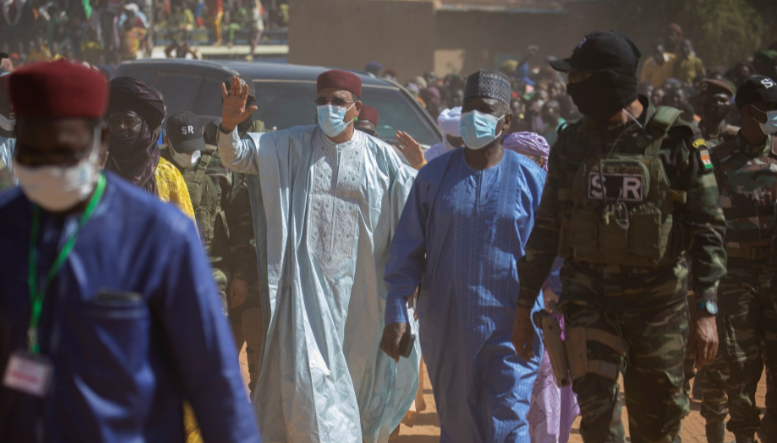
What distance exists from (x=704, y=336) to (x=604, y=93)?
98cm

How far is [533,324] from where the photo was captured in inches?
175

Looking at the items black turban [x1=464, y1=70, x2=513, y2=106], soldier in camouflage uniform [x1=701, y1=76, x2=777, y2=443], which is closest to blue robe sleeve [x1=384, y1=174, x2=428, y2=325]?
black turban [x1=464, y1=70, x2=513, y2=106]

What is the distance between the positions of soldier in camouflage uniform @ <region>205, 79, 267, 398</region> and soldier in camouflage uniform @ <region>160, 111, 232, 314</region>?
0.06m

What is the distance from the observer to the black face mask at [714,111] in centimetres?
697

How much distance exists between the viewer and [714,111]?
698 centimetres

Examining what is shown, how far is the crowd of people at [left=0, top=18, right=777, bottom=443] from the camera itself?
6.83 feet

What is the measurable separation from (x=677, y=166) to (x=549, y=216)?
1.78ft

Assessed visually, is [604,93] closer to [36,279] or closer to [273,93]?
[36,279]

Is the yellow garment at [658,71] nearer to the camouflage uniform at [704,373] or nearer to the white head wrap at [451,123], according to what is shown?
the camouflage uniform at [704,373]

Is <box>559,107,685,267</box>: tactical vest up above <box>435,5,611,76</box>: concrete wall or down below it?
above

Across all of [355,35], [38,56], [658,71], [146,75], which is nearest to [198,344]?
[146,75]

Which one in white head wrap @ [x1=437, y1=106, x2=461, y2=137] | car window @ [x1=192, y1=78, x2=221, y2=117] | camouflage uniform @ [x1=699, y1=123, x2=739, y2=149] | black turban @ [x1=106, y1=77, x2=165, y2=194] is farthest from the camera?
car window @ [x1=192, y1=78, x2=221, y2=117]

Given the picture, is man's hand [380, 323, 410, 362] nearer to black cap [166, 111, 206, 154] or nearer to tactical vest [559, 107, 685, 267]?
tactical vest [559, 107, 685, 267]

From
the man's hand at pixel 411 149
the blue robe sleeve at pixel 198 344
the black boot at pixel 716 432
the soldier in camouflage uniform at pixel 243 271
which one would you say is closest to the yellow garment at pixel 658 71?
the man's hand at pixel 411 149
